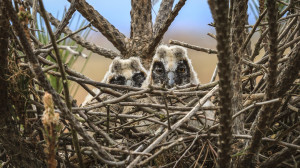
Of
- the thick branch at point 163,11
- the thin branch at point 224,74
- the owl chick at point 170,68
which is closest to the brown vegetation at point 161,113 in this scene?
the thin branch at point 224,74

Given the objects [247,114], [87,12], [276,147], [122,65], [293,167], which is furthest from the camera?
[122,65]

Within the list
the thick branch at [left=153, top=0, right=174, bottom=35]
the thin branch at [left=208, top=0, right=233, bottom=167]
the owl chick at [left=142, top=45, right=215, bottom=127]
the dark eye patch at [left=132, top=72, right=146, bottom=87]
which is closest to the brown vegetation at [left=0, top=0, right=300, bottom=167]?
the thin branch at [left=208, top=0, right=233, bottom=167]

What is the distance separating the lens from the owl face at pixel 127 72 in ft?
12.5

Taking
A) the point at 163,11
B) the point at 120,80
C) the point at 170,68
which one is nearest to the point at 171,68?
the point at 170,68

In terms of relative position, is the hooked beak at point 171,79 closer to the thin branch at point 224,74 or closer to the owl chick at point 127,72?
the owl chick at point 127,72

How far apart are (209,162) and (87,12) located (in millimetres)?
1928

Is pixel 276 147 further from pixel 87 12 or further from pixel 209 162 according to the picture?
pixel 87 12

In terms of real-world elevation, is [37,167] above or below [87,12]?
below

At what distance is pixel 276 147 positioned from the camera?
2.23 m

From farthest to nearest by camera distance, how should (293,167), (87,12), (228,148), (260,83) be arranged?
(87,12) → (260,83) → (293,167) → (228,148)

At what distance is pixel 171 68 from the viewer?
147 inches

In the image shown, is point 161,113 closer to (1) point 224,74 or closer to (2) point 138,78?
(1) point 224,74

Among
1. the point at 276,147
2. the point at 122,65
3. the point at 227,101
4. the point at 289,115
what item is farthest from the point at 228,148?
the point at 122,65

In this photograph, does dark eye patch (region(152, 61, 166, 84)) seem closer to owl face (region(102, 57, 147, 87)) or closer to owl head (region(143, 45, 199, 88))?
owl head (region(143, 45, 199, 88))
